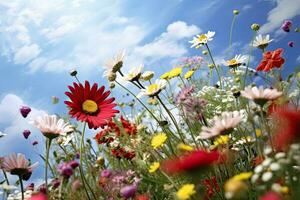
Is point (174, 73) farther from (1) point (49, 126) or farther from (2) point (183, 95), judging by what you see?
(1) point (49, 126)

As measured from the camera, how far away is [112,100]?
9.02 ft

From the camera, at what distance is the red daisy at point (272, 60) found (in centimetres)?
325

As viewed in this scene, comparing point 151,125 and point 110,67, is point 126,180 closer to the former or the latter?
point 110,67

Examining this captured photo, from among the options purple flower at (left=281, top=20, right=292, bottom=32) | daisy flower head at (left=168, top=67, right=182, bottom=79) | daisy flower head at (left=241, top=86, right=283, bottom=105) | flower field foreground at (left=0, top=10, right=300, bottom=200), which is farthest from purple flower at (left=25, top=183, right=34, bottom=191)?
purple flower at (left=281, top=20, right=292, bottom=32)

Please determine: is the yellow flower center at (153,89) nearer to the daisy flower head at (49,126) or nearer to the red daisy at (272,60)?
the daisy flower head at (49,126)

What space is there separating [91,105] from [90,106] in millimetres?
12

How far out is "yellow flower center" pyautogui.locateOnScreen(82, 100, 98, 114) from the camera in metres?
2.65

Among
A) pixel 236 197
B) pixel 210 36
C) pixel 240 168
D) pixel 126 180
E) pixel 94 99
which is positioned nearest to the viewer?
pixel 236 197

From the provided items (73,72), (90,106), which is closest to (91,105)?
(90,106)

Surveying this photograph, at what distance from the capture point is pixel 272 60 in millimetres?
3262

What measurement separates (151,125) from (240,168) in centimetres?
133

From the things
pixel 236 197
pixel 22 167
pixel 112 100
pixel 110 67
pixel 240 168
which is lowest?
pixel 240 168

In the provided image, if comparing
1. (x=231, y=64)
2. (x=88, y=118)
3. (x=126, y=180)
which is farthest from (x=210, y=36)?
(x=126, y=180)

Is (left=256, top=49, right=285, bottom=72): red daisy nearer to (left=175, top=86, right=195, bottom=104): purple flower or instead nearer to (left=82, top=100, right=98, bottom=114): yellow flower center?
(left=175, top=86, right=195, bottom=104): purple flower
